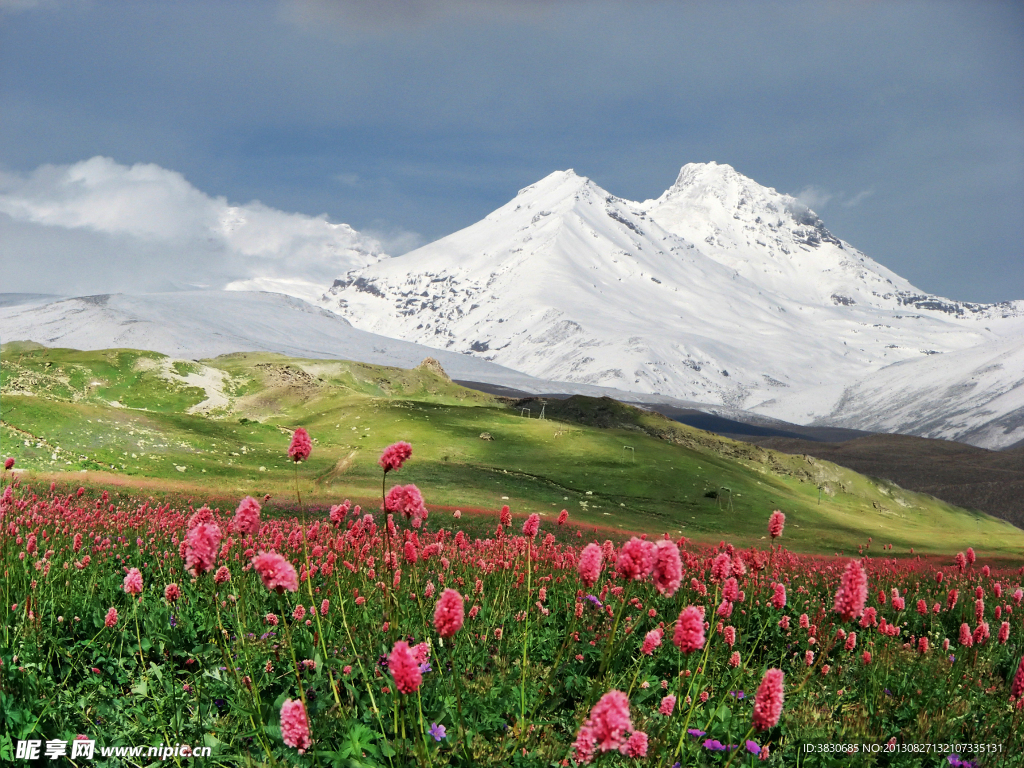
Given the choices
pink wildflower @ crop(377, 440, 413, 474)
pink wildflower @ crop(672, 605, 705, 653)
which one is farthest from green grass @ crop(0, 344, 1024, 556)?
pink wildflower @ crop(672, 605, 705, 653)

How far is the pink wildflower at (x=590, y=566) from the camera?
4.04 metres

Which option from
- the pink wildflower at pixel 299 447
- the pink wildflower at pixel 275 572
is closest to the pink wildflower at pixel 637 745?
the pink wildflower at pixel 275 572

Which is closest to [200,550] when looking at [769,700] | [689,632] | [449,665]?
[689,632]

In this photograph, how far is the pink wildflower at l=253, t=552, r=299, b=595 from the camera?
362 centimetres

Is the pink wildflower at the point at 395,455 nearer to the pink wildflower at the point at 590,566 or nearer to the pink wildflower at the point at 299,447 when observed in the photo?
the pink wildflower at the point at 299,447

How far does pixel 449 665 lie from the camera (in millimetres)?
6547

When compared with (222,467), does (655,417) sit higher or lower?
higher

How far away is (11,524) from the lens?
911cm

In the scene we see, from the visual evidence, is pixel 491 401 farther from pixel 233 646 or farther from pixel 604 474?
pixel 233 646

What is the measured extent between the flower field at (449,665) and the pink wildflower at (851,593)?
1 cm

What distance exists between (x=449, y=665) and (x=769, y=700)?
153 inches

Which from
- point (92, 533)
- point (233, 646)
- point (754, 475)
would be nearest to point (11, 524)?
point (92, 533)

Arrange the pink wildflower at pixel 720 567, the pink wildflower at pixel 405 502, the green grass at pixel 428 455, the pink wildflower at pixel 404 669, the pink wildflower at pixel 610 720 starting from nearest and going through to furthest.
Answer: the pink wildflower at pixel 610 720 < the pink wildflower at pixel 404 669 < the pink wildflower at pixel 405 502 < the pink wildflower at pixel 720 567 < the green grass at pixel 428 455

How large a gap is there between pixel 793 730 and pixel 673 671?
1.68 metres
